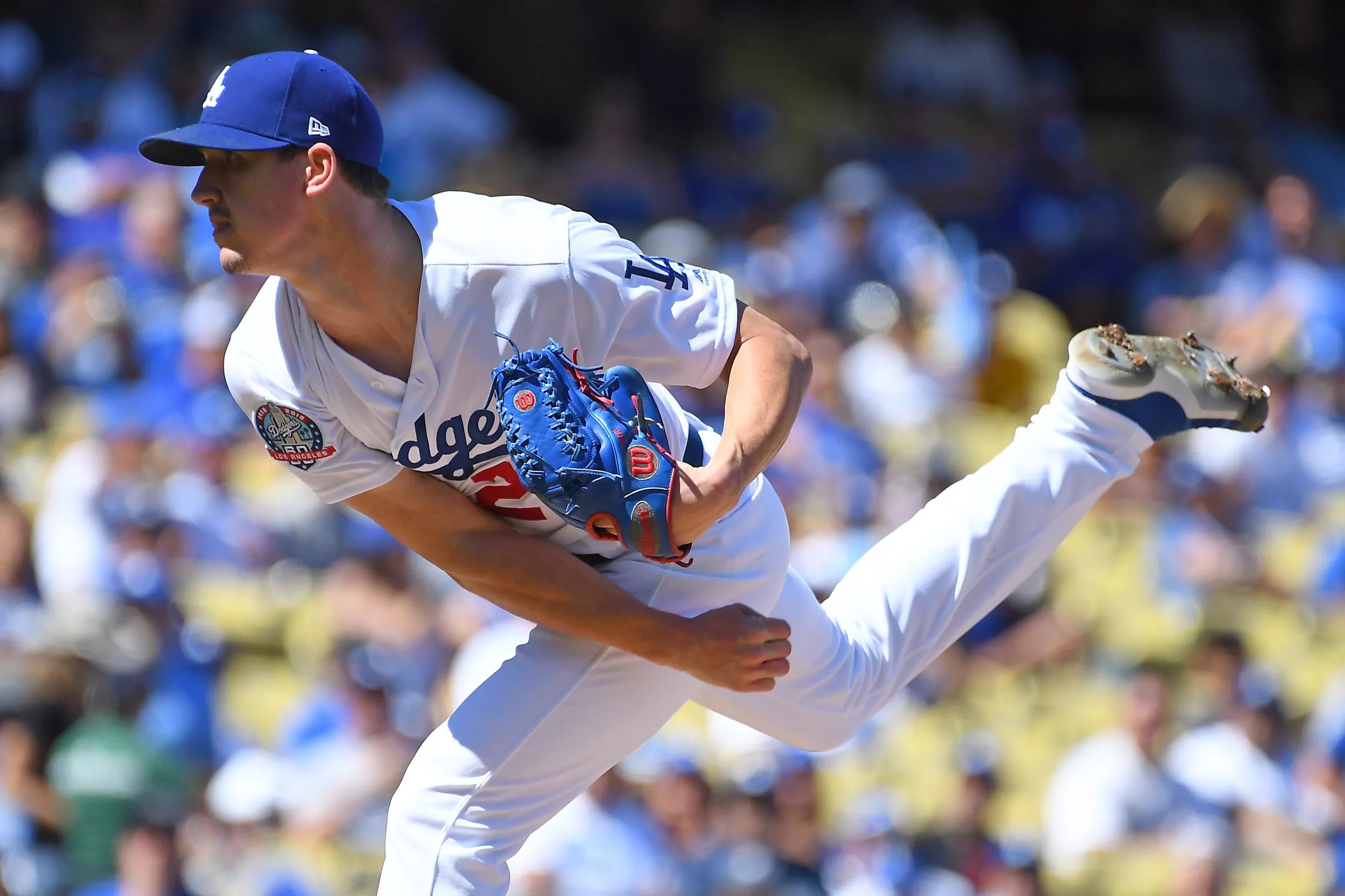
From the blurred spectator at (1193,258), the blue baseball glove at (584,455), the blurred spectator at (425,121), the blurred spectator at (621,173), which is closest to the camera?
the blue baseball glove at (584,455)

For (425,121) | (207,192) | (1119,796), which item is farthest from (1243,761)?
(425,121)

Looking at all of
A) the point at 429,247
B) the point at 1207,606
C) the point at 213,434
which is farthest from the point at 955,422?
the point at 429,247

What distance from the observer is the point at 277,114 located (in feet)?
9.95

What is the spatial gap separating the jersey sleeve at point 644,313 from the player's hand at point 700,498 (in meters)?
0.37

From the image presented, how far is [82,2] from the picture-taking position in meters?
9.70

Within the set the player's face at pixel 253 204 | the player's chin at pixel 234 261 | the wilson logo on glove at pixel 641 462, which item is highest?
the player's face at pixel 253 204

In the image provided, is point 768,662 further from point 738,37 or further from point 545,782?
point 738,37

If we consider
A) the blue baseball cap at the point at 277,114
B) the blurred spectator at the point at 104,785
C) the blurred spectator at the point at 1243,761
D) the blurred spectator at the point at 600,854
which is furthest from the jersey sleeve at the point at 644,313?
the blurred spectator at the point at 1243,761

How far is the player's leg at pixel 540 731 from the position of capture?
3287mm

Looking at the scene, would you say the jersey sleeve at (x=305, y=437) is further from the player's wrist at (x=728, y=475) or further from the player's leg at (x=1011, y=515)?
the player's leg at (x=1011, y=515)

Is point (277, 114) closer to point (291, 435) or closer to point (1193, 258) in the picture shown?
point (291, 435)

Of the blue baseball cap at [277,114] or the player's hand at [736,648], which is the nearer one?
the blue baseball cap at [277,114]

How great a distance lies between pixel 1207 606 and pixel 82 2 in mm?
6939

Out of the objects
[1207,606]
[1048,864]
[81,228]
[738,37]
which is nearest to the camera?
[1048,864]
